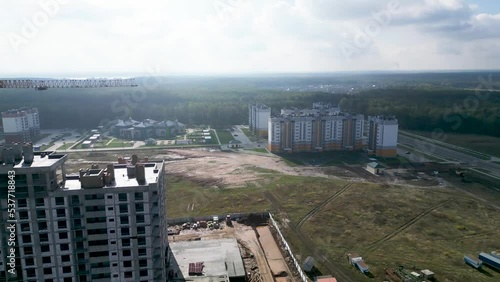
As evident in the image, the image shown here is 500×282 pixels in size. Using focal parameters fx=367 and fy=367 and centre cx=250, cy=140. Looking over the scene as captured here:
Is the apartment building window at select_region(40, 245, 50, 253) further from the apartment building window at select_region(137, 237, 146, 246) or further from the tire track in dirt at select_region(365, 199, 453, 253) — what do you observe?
the tire track in dirt at select_region(365, 199, 453, 253)

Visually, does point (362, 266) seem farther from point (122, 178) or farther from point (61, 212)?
point (61, 212)

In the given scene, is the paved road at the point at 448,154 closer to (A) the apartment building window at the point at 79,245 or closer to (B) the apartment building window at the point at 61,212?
(A) the apartment building window at the point at 79,245

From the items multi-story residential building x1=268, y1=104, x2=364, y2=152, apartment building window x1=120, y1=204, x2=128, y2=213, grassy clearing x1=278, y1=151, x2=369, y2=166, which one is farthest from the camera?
multi-story residential building x1=268, y1=104, x2=364, y2=152

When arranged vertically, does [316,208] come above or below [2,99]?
below

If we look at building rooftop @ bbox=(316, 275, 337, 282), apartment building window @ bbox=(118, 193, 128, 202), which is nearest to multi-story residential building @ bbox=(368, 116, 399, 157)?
building rooftop @ bbox=(316, 275, 337, 282)

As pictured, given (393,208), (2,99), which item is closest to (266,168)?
(393,208)

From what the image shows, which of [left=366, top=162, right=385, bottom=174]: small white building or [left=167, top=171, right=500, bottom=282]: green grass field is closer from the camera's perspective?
[left=167, top=171, right=500, bottom=282]: green grass field

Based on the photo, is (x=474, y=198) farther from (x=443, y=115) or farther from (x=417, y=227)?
(x=443, y=115)

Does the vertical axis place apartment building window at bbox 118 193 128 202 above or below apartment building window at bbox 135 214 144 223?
above
